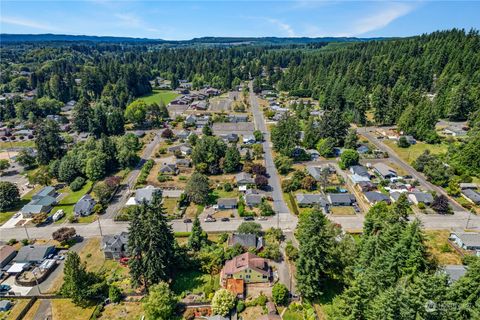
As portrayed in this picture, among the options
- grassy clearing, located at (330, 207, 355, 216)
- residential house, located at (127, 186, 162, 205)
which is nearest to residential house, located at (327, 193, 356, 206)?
grassy clearing, located at (330, 207, 355, 216)

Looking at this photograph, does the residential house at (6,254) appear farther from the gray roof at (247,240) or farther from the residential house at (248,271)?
the gray roof at (247,240)

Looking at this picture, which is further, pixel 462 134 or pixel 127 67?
pixel 127 67

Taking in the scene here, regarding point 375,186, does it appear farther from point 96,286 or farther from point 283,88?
point 283,88

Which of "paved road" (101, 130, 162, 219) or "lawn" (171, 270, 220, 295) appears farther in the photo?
"paved road" (101, 130, 162, 219)

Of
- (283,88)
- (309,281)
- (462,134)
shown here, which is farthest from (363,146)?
(283,88)

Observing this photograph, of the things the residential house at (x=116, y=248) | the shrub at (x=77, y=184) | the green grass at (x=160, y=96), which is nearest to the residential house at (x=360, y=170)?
the residential house at (x=116, y=248)

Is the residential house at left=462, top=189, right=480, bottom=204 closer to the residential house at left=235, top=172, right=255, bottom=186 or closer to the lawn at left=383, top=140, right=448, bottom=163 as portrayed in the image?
the lawn at left=383, top=140, right=448, bottom=163
